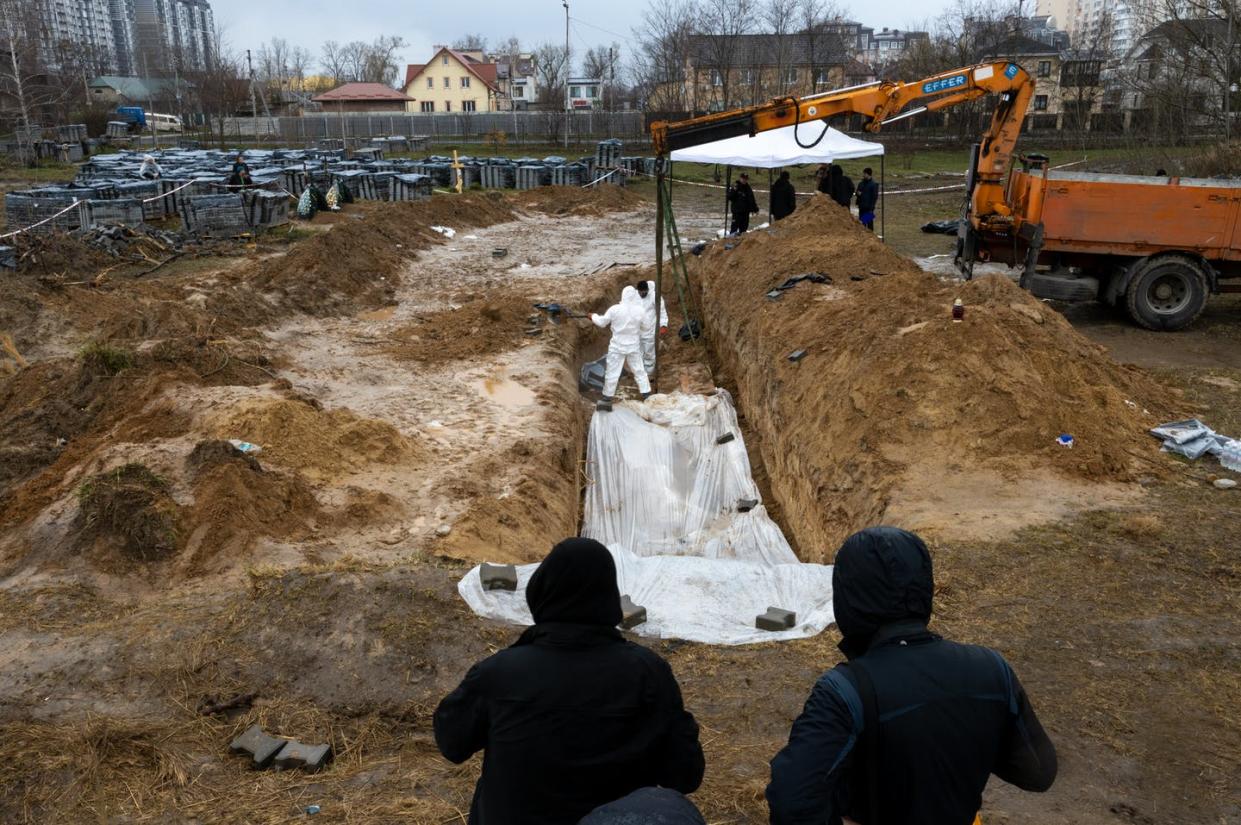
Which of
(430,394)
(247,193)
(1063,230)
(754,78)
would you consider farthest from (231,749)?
(754,78)

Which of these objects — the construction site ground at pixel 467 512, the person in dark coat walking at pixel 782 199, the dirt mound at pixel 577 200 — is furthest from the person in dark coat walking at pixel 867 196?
the dirt mound at pixel 577 200

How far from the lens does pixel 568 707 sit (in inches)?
102

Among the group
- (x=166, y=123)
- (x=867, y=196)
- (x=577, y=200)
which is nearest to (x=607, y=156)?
(x=577, y=200)

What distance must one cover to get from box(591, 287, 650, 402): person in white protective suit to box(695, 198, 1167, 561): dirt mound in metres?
1.58

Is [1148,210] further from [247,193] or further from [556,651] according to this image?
[247,193]

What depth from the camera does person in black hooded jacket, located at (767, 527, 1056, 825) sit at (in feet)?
7.82

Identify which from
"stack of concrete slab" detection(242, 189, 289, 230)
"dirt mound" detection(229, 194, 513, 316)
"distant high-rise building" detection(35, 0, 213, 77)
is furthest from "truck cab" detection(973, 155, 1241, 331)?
"distant high-rise building" detection(35, 0, 213, 77)

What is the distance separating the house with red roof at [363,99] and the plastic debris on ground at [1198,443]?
6246 cm

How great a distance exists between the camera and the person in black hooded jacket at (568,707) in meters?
2.59

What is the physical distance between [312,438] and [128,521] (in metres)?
2.28

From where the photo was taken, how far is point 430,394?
11797 mm

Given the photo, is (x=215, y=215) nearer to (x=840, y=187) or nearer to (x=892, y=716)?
(x=840, y=187)

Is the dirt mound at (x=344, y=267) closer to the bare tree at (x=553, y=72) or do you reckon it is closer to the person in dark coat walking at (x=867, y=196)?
the person in dark coat walking at (x=867, y=196)

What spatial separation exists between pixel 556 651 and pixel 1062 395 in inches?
305
